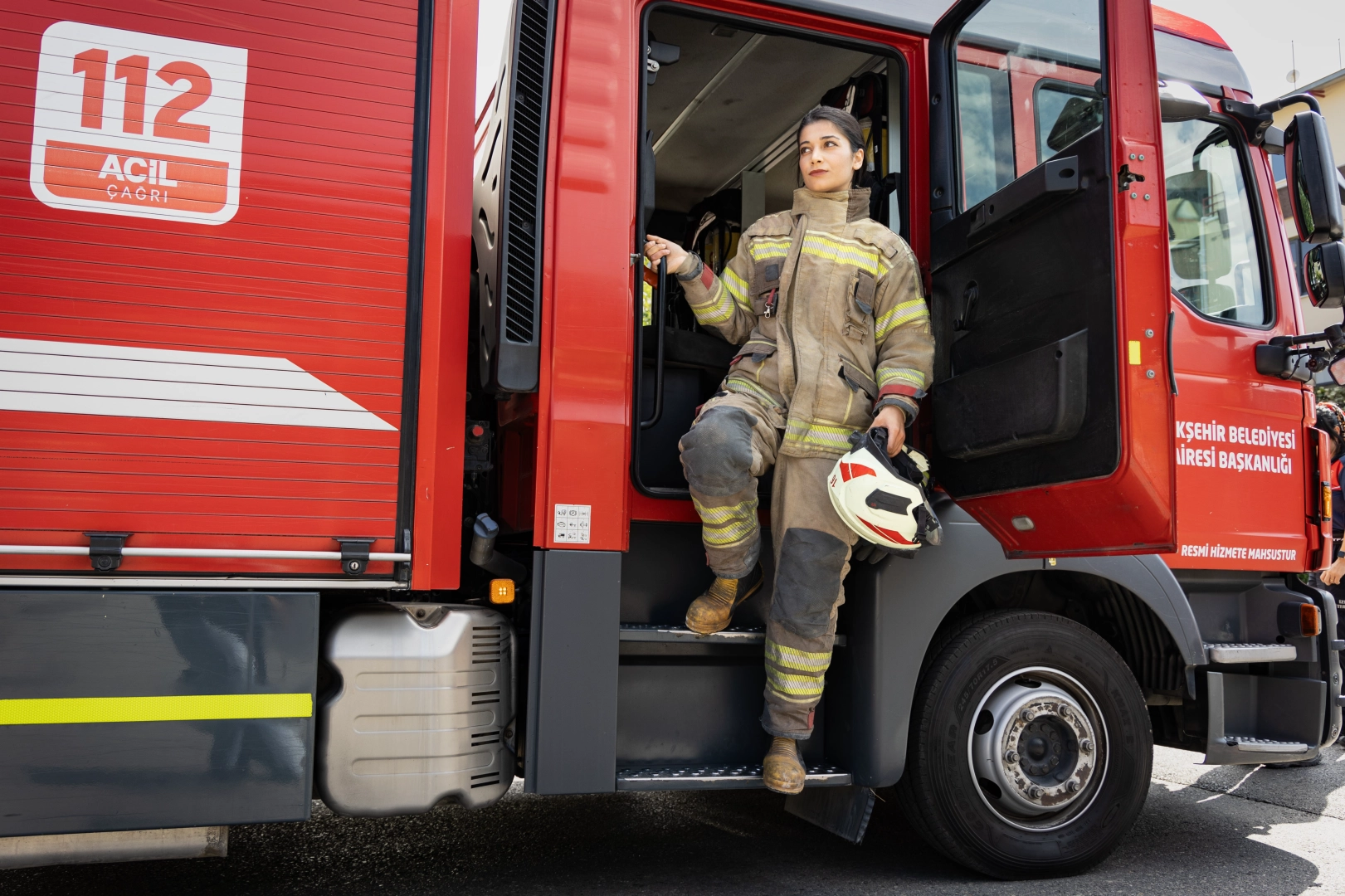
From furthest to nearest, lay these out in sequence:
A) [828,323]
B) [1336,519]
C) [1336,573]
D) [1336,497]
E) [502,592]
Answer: [1336,497]
[1336,519]
[1336,573]
[828,323]
[502,592]

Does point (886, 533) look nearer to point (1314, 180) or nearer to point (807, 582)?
point (807, 582)

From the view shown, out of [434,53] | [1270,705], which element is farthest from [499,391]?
[1270,705]

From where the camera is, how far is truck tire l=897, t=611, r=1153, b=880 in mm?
3051

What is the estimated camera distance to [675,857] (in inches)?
135

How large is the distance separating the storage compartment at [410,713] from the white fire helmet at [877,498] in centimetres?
103

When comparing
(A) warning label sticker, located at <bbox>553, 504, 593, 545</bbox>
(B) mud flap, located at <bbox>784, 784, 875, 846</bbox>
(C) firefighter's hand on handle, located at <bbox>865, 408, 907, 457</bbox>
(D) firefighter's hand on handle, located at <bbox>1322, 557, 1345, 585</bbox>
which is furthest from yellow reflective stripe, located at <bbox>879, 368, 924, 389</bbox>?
(D) firefighter's hand on handle, located at <bbox>1322, 557, 1345, 585</bbox>

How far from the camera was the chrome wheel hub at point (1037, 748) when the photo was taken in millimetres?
3088

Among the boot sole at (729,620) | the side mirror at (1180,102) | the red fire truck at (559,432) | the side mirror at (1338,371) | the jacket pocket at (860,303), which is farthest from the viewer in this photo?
the side mirror at (1180,102)

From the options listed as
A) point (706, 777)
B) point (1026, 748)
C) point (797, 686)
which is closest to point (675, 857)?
point (706, 777)

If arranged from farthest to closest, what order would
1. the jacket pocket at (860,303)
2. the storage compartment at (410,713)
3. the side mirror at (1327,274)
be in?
the side mirror at (1327,274) → the jacket pocket at (860,303) → the storage compartment at (410,713)

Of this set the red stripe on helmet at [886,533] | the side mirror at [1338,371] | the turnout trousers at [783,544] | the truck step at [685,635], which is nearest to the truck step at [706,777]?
the turnout trousers at [783,544]

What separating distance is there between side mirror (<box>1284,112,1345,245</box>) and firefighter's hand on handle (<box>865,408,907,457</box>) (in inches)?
55.8

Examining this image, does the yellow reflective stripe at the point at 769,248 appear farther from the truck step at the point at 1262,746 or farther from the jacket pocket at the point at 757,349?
the truck step at the point at 1262,746

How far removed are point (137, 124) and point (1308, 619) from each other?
3.93 meters
